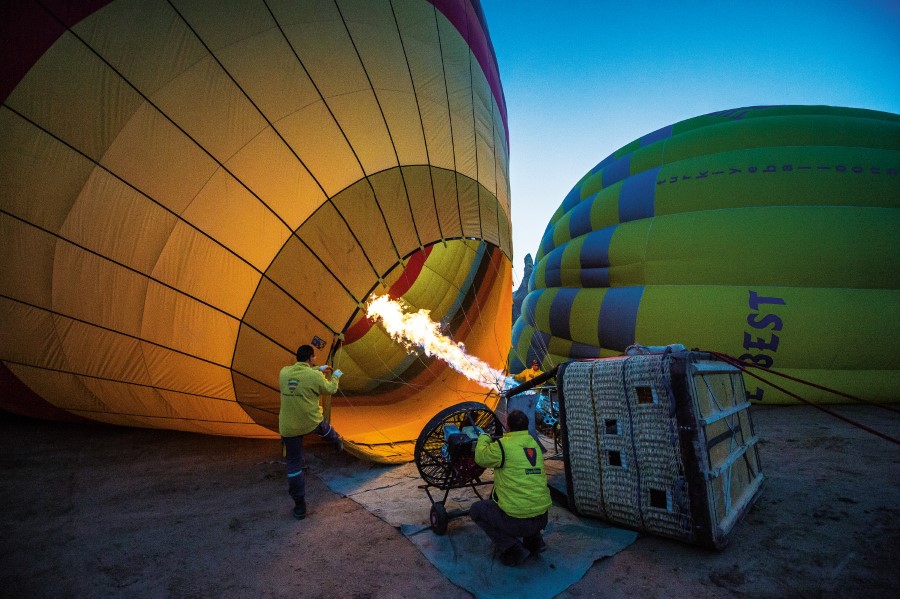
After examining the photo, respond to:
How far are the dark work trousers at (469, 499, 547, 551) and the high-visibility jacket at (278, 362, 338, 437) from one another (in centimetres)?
160

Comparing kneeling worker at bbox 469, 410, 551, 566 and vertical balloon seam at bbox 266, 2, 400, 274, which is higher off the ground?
vertical balloon seam at bbox 266, 2, 400, 274

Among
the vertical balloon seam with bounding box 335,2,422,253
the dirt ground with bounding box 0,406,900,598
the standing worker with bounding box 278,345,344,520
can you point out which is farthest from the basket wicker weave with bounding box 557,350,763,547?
the vertical balloon seam with bounding box 335,2,422,253

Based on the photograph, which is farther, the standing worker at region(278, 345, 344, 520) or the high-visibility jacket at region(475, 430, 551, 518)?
the standing worker at region(278, 345, 344, 520)

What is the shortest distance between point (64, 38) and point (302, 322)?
2622 mm

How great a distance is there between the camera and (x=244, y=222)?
11.3ft

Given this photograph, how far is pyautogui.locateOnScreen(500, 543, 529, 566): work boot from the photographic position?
7.80 ft

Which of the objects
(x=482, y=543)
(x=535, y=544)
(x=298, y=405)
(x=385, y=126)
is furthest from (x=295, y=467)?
(x=385, y=126)

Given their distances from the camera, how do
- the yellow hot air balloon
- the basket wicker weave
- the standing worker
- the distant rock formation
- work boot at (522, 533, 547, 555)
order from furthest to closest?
the distant rock formation < the standing worker < the yellow hot air balloon < work boot at (522, 533, 547, 555) < the basket wicker weave

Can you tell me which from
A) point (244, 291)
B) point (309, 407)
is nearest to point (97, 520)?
point (309, 407)

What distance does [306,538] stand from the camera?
110 inches

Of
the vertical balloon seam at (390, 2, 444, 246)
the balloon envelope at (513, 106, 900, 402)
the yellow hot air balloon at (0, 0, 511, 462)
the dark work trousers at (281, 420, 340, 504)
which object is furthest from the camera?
the balloon envelope at (513, 106, 900, 402)

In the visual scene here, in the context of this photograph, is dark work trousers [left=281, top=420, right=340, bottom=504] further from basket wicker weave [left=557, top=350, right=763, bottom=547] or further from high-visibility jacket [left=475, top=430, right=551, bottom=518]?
basket wicker weave [left=557, top=350, right=763, bottom=547]

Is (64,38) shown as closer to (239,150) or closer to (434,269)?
(239,150)

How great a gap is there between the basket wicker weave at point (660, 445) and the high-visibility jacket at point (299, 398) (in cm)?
199
